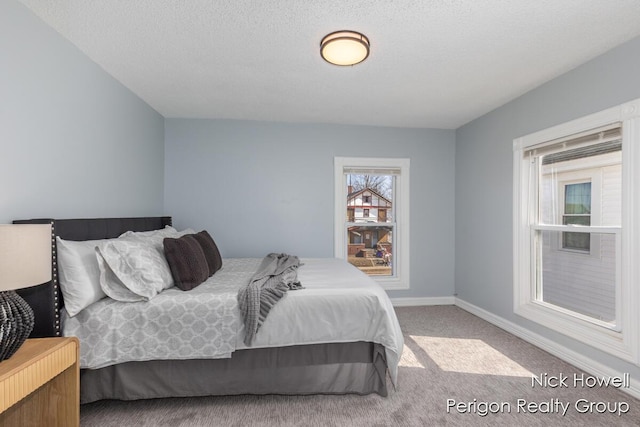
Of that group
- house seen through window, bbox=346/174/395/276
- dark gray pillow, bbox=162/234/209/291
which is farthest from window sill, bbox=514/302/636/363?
dark gray pillow, bbox=162/234/209/291

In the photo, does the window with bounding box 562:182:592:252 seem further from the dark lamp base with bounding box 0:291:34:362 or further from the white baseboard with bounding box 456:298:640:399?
the dark lamp base with bounding box 0:291:34:362

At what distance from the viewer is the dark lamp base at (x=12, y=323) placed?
131 centimetres

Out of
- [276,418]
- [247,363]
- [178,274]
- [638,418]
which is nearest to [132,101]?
[178,274]

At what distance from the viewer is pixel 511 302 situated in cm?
338

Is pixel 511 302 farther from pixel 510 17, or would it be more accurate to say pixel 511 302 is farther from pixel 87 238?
pixel 87 238

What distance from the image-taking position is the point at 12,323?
134cm

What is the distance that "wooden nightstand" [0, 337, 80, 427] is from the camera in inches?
57.2

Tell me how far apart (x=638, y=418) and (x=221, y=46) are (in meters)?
3.57

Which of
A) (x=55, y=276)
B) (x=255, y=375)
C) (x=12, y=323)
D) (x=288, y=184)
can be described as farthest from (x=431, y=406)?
(x=288, y=184)

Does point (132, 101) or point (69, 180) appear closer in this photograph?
point (69, 180)

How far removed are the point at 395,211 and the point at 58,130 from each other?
12.0 ft

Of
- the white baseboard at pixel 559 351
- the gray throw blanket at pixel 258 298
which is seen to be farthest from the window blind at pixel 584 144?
the gray throw blanket at pixel 258 298

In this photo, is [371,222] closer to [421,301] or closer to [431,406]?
[421,301]

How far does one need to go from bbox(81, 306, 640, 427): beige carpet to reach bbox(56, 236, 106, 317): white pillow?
718 mm
